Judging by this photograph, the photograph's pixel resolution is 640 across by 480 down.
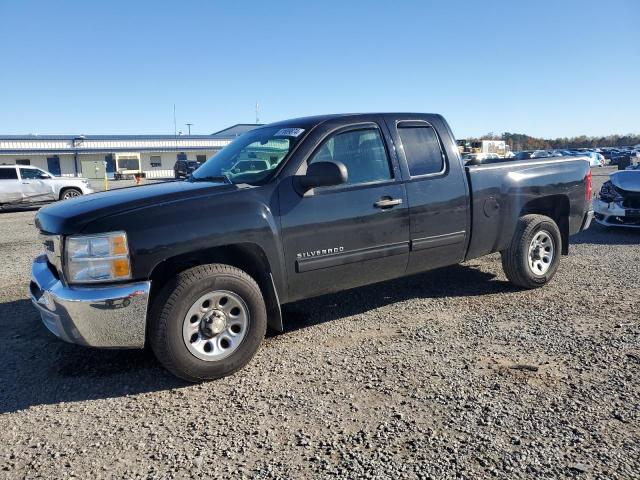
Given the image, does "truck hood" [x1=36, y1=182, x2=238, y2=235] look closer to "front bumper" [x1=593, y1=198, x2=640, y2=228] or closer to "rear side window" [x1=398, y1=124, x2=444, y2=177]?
"rear side window" [x1=398, y1=124, x2=444, y2=177]

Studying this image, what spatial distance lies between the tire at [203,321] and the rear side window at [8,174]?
54.1 feet

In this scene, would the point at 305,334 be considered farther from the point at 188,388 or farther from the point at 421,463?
the point at 421,463

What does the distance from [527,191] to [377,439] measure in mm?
3606

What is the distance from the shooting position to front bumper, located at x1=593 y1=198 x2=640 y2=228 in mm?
8727

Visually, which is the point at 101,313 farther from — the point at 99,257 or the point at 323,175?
the point at 323,175

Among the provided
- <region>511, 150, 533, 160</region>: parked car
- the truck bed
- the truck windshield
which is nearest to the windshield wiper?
the truck windshield

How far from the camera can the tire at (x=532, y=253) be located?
5340 millimetres

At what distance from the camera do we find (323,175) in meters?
3.74

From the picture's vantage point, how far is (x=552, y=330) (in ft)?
14.1

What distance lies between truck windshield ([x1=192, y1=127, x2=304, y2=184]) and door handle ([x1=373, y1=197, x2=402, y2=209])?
85 centimetres

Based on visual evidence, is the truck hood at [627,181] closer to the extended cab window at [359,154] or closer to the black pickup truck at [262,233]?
the black pickup truck at [262,233]

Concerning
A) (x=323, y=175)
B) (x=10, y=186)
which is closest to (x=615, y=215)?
(x=323, y=175)

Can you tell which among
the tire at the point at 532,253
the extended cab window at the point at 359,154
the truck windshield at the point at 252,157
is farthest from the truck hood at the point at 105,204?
the tire at the point at 532,253

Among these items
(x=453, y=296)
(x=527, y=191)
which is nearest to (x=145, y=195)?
(x=453, y=296)
